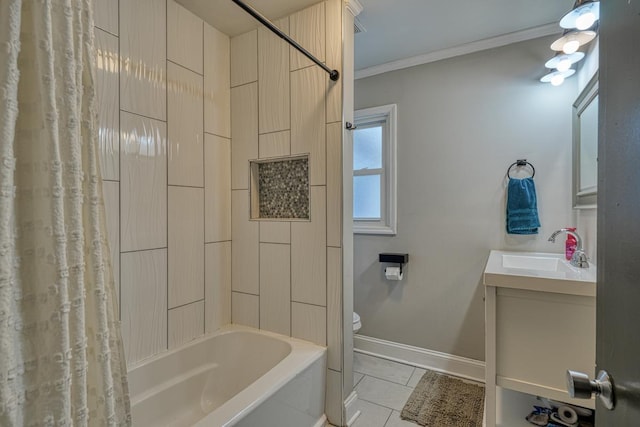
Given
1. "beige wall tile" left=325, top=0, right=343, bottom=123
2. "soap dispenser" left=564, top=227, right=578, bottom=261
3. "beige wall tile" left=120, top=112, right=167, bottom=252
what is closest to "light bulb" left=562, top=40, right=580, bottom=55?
"soap dispenser" left=564, top=227, right=578, bottom=261

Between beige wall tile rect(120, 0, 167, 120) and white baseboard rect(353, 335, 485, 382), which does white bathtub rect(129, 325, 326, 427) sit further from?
beige wall tile rect(120, 0, 167, 120)

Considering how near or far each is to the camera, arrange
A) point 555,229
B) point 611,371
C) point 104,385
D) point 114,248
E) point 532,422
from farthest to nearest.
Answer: point 555,229 < point 532,422 < point 114,248 < point 104,385 < point 611,371

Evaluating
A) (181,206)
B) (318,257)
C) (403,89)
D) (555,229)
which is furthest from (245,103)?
(555,229)

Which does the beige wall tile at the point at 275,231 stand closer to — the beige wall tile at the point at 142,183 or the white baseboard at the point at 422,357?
the beige wall tile at the point at 142,183

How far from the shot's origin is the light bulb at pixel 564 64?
1.87 meters

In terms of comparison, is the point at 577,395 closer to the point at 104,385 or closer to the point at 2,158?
the point at 104,385

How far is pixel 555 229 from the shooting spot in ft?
6.86

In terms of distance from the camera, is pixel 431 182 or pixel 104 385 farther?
pixel 431 182

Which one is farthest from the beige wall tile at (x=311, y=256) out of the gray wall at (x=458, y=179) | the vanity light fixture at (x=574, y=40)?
the vanity light fixture at (x=574, y=40)

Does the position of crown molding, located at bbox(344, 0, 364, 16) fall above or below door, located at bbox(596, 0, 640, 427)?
above

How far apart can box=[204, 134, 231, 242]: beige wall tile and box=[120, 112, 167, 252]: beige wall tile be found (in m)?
0.29

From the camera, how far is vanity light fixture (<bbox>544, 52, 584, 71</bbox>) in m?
1.84

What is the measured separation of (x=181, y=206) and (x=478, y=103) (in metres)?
2.22

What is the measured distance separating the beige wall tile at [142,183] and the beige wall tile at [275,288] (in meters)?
0.63
